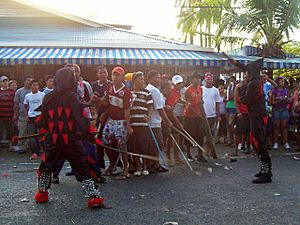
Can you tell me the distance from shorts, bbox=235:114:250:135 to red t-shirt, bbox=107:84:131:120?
11.1ft

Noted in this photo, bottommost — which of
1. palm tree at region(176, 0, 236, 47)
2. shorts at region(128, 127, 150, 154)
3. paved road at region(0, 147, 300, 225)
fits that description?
paved road at region(0, 147, 300, 225)

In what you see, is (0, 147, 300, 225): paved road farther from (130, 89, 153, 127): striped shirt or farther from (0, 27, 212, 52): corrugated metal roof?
(0, 27, 212, 52): corrugated metal roof

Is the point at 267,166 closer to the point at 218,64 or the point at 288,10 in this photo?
the point at 218,64

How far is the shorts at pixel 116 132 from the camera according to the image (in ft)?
24.1

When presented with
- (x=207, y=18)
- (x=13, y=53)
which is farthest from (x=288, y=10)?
(x=13, y=53)

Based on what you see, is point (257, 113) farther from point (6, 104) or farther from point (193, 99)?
point (6, 104)

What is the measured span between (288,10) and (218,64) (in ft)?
17.6

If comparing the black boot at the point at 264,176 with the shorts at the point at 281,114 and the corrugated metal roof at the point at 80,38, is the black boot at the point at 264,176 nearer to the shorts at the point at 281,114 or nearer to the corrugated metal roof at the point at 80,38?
the shorts at the point at 281,114

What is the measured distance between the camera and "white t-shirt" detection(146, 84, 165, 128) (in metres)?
7.82

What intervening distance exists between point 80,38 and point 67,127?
10.9 meters

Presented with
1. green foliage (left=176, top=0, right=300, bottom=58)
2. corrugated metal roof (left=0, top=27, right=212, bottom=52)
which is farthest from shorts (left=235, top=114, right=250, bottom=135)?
green foliage (left=176, top=0, right=300, bottom=58)

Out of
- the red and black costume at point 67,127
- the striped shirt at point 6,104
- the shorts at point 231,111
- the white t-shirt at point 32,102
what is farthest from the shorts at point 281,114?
the red and black costume at point 67,127

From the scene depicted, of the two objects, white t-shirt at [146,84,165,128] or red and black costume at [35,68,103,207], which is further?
white t-shirt at [146,84,165,128]

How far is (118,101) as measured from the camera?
23.9 ft
